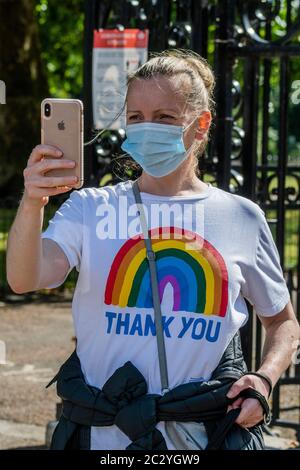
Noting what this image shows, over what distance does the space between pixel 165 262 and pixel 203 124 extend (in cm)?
49

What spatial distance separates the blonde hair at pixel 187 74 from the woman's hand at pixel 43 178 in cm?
46

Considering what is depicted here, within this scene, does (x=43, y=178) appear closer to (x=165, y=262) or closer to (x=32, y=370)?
(x=165, y=262)

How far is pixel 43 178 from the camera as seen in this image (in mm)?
2594

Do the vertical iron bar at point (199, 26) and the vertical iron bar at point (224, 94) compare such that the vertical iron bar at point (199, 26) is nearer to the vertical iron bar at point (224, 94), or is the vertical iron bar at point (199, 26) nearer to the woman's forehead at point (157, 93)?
the vertical iron bar at point (224, 94)

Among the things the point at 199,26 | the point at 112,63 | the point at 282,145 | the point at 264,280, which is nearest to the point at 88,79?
the point at 112,63

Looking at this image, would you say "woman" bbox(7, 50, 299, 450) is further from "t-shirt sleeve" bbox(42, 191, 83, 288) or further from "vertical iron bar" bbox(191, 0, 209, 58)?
"vertical iron bar" bbox(191, 0, 209, 58)

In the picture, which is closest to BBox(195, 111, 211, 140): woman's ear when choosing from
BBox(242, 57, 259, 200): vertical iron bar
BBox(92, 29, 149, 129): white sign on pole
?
BBox(242, 57, 259, 200): vertical iron bar

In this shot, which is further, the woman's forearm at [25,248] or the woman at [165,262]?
the woman at [165,262]

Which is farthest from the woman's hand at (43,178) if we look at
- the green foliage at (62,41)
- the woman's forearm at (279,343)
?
the green foliage at (62,41)

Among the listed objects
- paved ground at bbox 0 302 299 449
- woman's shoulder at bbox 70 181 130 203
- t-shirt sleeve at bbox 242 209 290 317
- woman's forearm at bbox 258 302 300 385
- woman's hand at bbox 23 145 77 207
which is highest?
woman's hand at bbox 23 145 77 207

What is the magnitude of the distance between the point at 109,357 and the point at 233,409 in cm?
38

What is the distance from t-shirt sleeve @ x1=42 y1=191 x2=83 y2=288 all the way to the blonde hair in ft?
1.44

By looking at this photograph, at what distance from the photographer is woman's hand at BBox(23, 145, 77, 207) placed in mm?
2582

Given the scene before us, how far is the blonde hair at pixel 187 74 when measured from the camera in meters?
2.96
